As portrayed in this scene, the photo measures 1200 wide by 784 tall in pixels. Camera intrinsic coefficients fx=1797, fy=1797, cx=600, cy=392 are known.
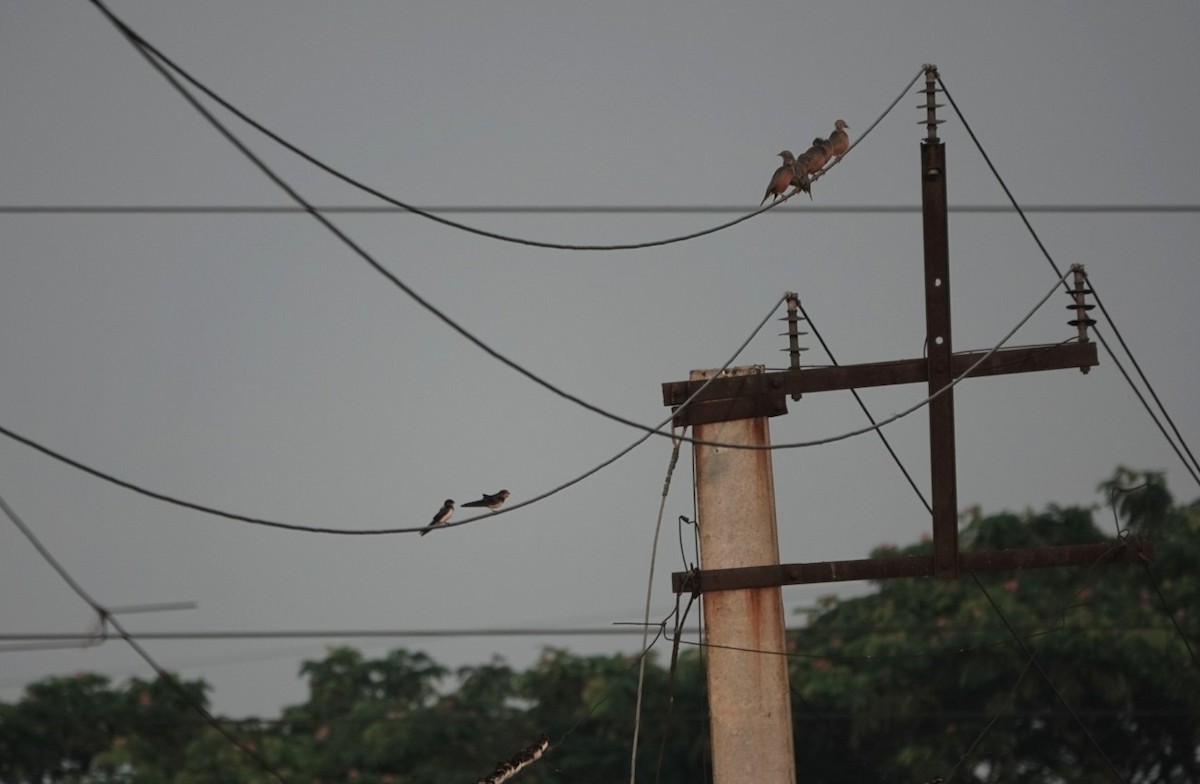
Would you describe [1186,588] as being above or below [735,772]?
above

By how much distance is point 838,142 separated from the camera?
1118 cm

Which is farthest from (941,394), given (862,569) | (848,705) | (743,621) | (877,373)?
(848,705)

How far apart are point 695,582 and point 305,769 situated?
708 inches

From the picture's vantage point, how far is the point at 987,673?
2531 cm

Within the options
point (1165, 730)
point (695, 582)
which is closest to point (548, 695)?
point (1165, 730)

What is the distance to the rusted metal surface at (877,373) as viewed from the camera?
1064cm

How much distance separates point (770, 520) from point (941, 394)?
128 centimetres

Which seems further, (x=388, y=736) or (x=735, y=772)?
(x=388, y=736)

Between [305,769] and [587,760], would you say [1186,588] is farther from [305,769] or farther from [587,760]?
[305,769]

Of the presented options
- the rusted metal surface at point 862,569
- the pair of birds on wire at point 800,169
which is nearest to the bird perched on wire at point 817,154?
A: the pair of birds on wire at point 800,169

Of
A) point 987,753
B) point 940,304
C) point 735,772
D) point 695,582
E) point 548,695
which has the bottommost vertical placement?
point 735,772

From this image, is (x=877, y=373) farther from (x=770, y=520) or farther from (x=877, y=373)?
(x=770, y=520)

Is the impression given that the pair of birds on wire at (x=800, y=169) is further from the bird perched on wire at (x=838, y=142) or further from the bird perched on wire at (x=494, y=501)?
the bird perched on wire at (x=494, y=501)

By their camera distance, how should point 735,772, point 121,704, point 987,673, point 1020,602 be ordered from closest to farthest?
point 735,772 < point 987,673 < point 1020,602 < point 121,704
